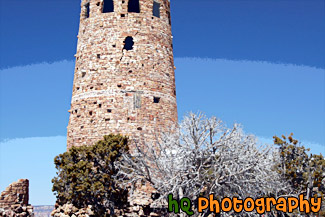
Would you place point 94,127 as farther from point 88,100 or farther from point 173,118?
point 173,118

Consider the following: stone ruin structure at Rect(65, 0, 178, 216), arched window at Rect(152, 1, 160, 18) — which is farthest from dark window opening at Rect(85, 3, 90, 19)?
arched window at Rect(152, 1, 160, 18)

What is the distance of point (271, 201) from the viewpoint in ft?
67.8

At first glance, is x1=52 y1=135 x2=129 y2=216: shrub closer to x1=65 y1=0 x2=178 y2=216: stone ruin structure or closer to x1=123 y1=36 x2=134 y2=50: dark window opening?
x1=65 y1=0 x2=178 y2=216: stone ruin structure

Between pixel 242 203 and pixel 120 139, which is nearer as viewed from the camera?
pixel 242 203

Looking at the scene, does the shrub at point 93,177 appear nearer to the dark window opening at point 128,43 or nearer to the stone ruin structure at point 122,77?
the stone ruin structure at point 122,77

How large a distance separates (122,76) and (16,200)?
8.46 meters

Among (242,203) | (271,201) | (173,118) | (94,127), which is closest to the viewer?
(242,203)

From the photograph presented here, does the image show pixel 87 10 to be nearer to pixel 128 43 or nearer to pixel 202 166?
pixel 128 43

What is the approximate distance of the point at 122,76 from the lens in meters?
22.7

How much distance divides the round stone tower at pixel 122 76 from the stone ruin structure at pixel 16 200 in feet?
10.9

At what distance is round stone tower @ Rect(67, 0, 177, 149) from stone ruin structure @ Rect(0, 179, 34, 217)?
10.9ft

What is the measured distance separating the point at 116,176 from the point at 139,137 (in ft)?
9.01

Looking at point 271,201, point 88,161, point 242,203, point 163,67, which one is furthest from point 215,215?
point 163,67

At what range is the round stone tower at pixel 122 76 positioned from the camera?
72.8 ft
